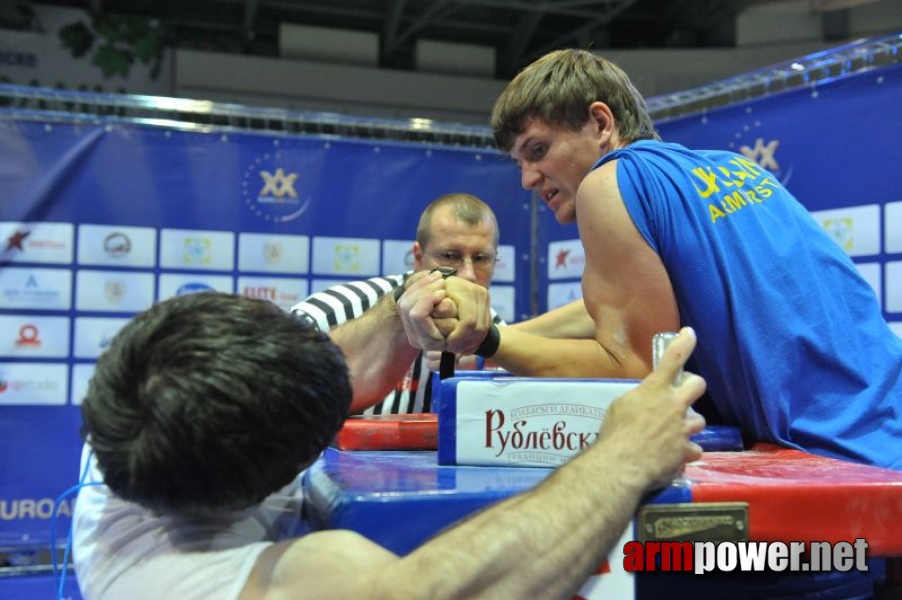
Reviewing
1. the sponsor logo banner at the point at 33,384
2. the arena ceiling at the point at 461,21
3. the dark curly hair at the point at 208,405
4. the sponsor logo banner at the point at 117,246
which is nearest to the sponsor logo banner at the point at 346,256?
the sponsor logo banner at the point at 117,246

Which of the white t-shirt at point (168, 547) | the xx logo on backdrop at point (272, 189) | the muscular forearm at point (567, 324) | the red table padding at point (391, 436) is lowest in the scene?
the white t-shirt at point (168, 547)

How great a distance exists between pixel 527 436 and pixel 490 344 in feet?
1.18

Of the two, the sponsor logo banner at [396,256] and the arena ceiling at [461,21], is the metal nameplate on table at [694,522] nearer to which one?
the sponsor logo banner at [396,256]

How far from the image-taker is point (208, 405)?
2.44 feet

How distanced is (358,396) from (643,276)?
71cm

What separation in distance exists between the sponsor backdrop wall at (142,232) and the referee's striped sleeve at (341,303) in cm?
105

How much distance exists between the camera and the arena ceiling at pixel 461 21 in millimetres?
7668

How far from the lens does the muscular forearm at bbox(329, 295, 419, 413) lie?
1600mm

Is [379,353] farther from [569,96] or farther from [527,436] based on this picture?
[527,436]

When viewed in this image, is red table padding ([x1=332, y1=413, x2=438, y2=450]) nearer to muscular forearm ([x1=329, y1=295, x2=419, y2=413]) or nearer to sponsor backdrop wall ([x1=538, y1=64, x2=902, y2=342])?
muscular forearm ([x1=329, y1=295, x2=419, y2=413])

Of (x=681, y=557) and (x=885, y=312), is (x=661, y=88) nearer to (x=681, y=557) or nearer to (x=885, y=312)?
(x=885, y=312)

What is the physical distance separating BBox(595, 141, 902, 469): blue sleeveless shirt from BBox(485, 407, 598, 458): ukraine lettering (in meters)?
0.34

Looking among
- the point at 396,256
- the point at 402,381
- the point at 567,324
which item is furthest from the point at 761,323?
the point at 396,256

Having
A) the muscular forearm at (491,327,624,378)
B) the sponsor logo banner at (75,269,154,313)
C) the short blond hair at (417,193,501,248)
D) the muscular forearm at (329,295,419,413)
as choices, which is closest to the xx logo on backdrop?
the sponsor logo banner at (75,269,154,313)
